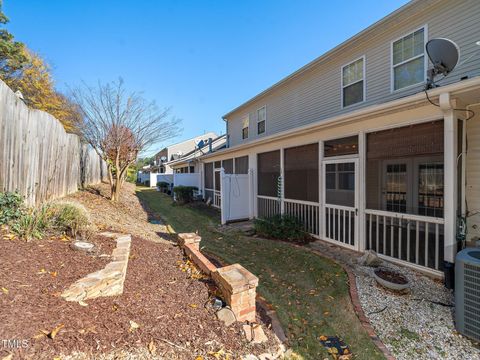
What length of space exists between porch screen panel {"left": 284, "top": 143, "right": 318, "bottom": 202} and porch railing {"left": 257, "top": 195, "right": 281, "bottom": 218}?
64 centimetres

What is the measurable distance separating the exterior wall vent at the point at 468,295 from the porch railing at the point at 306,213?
138 inches

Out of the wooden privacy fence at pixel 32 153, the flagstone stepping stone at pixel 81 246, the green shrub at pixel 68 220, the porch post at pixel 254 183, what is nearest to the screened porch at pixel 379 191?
the porch post at pixel 254 183

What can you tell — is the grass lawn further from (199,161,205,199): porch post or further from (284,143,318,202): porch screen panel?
(199,161,205,199): porch post

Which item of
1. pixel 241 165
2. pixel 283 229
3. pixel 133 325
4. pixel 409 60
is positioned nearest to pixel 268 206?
pixel 283 229

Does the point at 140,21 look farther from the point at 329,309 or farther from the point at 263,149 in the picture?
the point at 329,309

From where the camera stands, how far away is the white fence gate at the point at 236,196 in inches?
344

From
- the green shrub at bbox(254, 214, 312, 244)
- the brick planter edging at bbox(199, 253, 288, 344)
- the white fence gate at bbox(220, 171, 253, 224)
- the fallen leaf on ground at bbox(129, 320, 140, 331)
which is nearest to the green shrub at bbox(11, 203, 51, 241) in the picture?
the fallen leaf on ground at bbox(129, 320, 140, 331)

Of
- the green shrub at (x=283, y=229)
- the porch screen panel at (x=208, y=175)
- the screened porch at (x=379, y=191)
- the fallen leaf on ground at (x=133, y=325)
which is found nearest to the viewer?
the fallen leaf on ground at (x=133, y=325)

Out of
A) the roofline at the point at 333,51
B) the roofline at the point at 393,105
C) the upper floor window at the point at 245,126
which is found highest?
the roofline at the point at 333,51

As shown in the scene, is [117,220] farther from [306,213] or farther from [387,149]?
[387,149]

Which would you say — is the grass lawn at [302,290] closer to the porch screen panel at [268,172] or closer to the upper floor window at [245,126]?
the porch screen panel at [268,172]

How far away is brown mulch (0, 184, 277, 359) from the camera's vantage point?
1.77 metres

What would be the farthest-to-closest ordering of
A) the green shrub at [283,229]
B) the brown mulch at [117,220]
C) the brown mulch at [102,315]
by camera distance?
1. the green shrub at [283,229]
2. the brown mulch at [117,220]
3. the brown mulch at [102,315]

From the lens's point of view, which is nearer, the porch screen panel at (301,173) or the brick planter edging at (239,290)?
the brick planter edging at (239,290)
